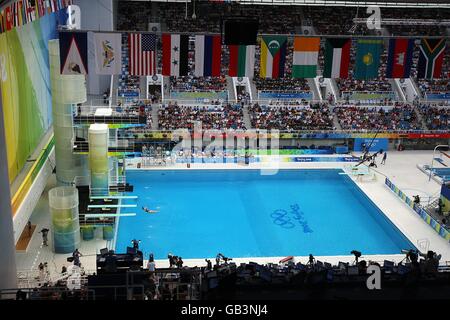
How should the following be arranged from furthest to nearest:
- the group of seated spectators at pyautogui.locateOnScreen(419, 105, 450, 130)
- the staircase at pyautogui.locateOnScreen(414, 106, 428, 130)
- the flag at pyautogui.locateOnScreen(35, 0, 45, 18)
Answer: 1. the staircase at pyautogui.locateOnScreen(414, 106, 428, 130)
2. the group of seated spectators at pyautogui.locateOnScreen(419, 105, 450, 130)
3. the flag at pyautogui.locateOnScreen(35, 0, 45, 18)

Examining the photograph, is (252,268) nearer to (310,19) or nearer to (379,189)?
(379,189)

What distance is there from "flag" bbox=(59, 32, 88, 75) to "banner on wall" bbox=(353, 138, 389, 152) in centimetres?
1921

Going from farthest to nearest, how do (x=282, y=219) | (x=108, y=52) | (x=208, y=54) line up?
(x=282, y=219), (x=208, y=54), (x=108, y=52)

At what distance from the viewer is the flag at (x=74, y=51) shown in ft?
50.6

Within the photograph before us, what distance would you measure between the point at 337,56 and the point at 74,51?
7.55 metres

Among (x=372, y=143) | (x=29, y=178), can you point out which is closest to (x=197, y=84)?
(x=372, y=143)

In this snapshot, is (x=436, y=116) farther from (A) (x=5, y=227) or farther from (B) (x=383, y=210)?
(A) (x=5, y=227)

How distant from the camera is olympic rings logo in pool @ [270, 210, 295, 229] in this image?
22.2m

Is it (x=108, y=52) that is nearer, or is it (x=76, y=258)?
(x=108, y=52)

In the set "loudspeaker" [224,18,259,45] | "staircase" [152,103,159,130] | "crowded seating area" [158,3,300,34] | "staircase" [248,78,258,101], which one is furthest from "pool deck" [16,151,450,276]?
"crowded seating area" [158,3,300,34]

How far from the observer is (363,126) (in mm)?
32188

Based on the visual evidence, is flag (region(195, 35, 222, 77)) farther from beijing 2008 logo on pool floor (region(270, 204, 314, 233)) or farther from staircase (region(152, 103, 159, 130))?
staircase (region(152, 103, 159, 130))

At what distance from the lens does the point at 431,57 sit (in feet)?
56.6
